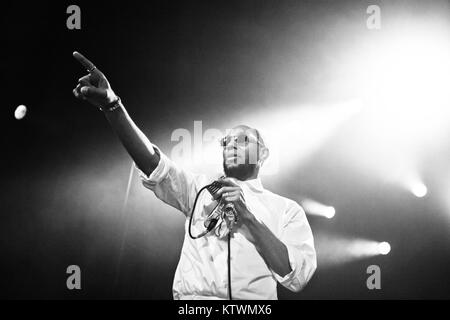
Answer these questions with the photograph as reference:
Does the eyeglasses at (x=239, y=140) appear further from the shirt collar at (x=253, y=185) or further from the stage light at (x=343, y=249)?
the stage light at (x=343, y=249)

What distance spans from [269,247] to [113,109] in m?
0.71

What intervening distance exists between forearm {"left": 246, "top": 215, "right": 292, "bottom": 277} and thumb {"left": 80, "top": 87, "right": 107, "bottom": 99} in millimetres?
650

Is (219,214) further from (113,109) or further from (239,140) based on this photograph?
(113,109)

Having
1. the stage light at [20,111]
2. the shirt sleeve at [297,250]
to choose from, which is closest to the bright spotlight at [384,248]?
the shirt sleeve at [297,250]

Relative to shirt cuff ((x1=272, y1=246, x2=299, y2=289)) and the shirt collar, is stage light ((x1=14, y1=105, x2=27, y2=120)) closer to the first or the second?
the shirt collar

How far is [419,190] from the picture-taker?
314 centimetres

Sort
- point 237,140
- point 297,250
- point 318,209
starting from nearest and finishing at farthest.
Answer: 1. point 297,250
2. point 237,140
3. point 318,209

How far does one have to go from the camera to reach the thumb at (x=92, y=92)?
4.82 feet

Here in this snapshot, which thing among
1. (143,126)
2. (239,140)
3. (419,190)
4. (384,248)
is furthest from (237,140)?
(419,190)

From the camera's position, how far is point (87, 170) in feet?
8.93

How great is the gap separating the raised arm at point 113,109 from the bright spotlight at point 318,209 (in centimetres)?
151

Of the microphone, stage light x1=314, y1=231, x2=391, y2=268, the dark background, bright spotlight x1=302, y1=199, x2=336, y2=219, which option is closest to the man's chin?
the microphone

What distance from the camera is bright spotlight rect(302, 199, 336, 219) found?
114 inches

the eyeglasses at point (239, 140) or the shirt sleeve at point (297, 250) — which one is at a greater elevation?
the eyeglasses at point (239, 140)
